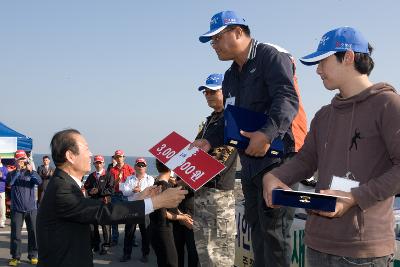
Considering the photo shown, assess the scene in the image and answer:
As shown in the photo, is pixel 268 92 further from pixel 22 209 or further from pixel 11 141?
pixel 11 141

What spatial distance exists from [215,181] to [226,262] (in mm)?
719

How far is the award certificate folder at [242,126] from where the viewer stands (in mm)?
2797

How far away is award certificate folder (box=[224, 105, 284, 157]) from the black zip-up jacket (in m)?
0.07

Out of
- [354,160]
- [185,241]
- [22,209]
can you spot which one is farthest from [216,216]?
[22,209]

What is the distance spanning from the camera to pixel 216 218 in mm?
4336

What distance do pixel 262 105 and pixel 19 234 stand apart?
6.74 metres

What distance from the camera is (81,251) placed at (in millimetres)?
3129

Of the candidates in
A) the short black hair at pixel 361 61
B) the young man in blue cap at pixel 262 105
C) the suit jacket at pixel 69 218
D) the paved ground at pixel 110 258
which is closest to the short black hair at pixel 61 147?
the suit jacket at pixel 69 218

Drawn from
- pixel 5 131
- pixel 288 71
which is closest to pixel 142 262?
pixel 288 71

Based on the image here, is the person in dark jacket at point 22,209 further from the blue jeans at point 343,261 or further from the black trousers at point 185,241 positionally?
the blue jeans at point 343,261

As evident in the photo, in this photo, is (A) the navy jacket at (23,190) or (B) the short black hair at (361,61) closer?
(B) the short black hair at (361,61)

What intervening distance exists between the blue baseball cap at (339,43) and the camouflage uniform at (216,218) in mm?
2069

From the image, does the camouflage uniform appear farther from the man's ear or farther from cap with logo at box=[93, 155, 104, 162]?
cap with logo at box=[93, 155, 104, 162]

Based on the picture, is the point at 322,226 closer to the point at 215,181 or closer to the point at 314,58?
the point at 314,58
